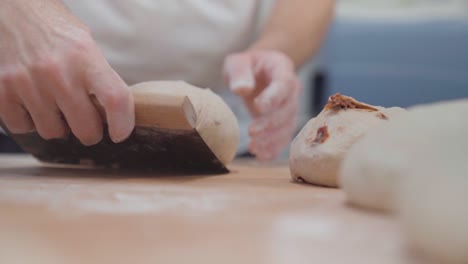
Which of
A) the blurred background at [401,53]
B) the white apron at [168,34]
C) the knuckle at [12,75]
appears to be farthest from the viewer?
the blurred background at [401,53]

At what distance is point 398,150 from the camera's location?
2.06ft

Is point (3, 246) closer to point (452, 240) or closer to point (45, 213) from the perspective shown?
point (45, 213)

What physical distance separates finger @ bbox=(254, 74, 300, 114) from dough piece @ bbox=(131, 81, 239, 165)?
36 cm

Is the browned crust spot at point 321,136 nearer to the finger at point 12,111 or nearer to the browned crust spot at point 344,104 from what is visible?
the browned crust spot at point 344,104

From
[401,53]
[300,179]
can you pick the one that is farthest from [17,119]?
[401,53]

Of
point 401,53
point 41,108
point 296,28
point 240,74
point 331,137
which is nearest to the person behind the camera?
point 331,137

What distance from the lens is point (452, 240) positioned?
0.49 meters

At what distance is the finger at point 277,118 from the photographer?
1.59 metres

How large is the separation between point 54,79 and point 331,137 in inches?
16.9

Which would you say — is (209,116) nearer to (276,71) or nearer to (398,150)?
(398,150)

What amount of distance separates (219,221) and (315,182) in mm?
323

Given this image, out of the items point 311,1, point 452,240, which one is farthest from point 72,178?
point 311,1

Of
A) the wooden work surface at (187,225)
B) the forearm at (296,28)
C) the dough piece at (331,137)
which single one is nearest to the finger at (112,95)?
the wooden work surface at (187,225)

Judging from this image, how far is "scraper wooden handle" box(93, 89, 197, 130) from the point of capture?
0.95 m
